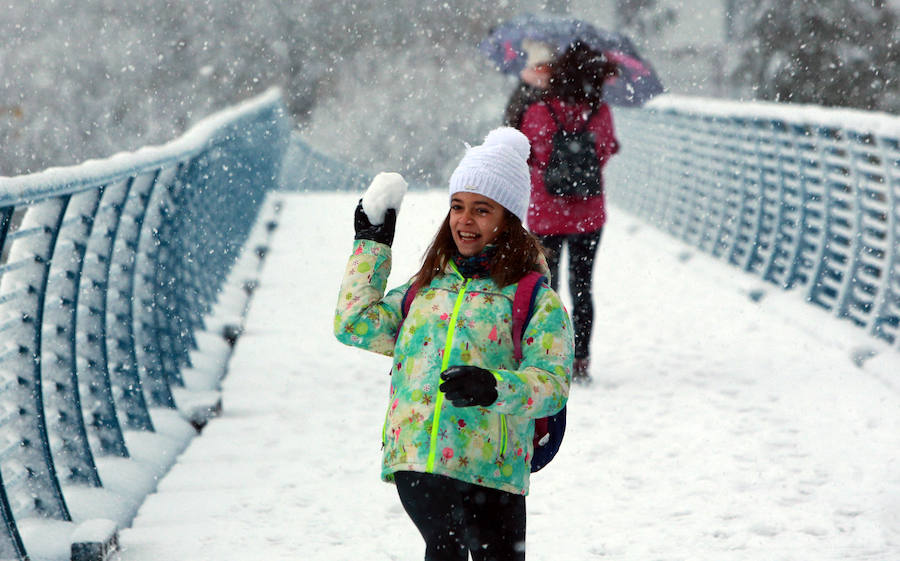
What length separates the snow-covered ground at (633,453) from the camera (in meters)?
4.01

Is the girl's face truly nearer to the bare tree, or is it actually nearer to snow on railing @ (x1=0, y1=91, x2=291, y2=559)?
snow on railing @ (x1=0, y1=91, x2=291, y2=559)

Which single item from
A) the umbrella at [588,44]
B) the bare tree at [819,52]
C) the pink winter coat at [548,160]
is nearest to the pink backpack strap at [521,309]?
the pink winter coat at [548,160]

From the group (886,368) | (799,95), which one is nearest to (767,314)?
(886,368)

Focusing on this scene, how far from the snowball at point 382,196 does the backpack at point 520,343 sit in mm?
193

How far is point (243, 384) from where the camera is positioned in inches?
248

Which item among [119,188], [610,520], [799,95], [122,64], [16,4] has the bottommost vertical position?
[610,520]

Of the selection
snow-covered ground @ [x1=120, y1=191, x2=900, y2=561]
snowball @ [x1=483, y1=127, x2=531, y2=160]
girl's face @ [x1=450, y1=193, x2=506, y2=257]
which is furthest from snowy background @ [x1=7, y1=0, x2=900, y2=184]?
girl's face @ [x1=450, y1=193, x2=506, y2=257]

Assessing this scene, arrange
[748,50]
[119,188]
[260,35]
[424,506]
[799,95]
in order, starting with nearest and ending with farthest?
[424,506], [119,188], [799,95], [748,50], [260,35]

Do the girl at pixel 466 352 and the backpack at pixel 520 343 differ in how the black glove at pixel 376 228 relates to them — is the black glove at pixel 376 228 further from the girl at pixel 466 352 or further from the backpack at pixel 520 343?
the backpack at pixel 520 343

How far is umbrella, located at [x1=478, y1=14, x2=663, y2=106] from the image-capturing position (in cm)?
720

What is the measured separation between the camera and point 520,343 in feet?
8.90

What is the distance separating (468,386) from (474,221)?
55cm

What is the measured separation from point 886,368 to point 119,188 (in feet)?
13.6

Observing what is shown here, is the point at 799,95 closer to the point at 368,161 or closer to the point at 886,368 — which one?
the point at 368,161
